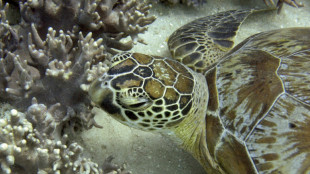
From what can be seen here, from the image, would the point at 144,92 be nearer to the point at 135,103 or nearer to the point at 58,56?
the point at 135,103

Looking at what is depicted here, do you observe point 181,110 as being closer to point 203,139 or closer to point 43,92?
point 203,139

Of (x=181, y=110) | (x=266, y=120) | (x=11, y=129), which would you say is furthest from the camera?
(x=181, y=110)

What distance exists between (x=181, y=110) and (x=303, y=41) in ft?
3.51

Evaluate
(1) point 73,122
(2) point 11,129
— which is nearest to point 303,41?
(1) point 73,122

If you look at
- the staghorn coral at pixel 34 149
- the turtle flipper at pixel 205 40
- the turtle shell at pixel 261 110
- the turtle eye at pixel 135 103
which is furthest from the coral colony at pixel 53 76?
the turtle shell at pixel 261 110

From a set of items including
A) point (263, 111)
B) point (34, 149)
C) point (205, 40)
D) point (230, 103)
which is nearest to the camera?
point (34, 149)

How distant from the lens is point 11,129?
1.15m

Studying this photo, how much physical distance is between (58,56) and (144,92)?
0.66 meters

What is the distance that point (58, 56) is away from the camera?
1.53 m

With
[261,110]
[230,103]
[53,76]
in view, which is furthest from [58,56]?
[261,110]

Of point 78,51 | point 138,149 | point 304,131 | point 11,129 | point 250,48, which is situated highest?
point 78,51

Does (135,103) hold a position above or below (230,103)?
above

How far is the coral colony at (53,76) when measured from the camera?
1.21 meters

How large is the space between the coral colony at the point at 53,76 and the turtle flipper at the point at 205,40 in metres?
0.51
